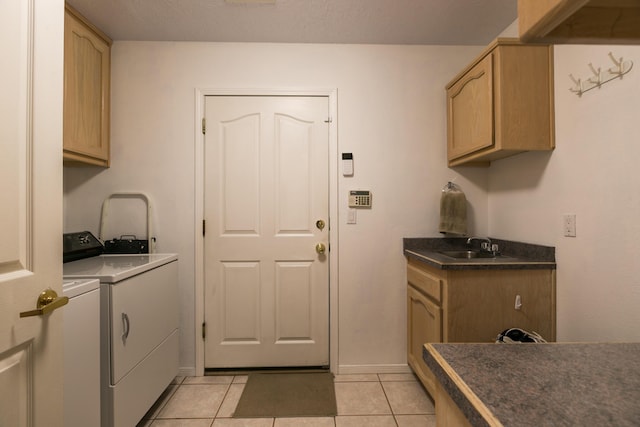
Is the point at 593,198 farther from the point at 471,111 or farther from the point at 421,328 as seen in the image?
the point at 421,328

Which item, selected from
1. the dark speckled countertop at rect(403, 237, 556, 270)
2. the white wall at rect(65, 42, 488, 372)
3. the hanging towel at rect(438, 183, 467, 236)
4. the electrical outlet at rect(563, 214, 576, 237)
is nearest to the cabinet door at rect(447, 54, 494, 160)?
the white wall at rect(65, 42, 488, 372)

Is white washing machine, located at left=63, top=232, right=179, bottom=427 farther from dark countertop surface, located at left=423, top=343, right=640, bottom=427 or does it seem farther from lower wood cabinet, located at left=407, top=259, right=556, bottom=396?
lower wood cabinet, located at left=407, top=259, right=556, bottom=396

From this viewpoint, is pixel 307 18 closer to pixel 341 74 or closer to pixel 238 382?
pixel 341 74

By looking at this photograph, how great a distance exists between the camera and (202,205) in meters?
2.25

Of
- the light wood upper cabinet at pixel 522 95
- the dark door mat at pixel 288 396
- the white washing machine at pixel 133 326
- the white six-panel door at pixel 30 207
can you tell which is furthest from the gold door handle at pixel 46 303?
the light wood upper cabinet at pixel 522 95

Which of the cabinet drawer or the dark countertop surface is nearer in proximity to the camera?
the dark countertop surface

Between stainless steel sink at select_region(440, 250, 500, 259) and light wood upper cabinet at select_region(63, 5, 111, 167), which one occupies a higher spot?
light wood upper cabinet at select_region(63, 5, 111, 167)

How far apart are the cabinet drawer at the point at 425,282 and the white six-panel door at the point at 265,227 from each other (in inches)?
25.6

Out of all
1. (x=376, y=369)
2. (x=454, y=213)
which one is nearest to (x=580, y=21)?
(x=454, y=213)

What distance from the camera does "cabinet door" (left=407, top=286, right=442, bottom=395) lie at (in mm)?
1774

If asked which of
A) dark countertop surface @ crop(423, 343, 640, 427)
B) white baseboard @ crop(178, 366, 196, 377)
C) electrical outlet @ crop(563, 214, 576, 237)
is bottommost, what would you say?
white baseboard @ crop(178, 366, 196, 377)

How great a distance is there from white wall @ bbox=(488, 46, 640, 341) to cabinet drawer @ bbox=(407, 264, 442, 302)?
628 mm

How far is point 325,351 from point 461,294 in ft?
3.72

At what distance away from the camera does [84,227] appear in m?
2.22
